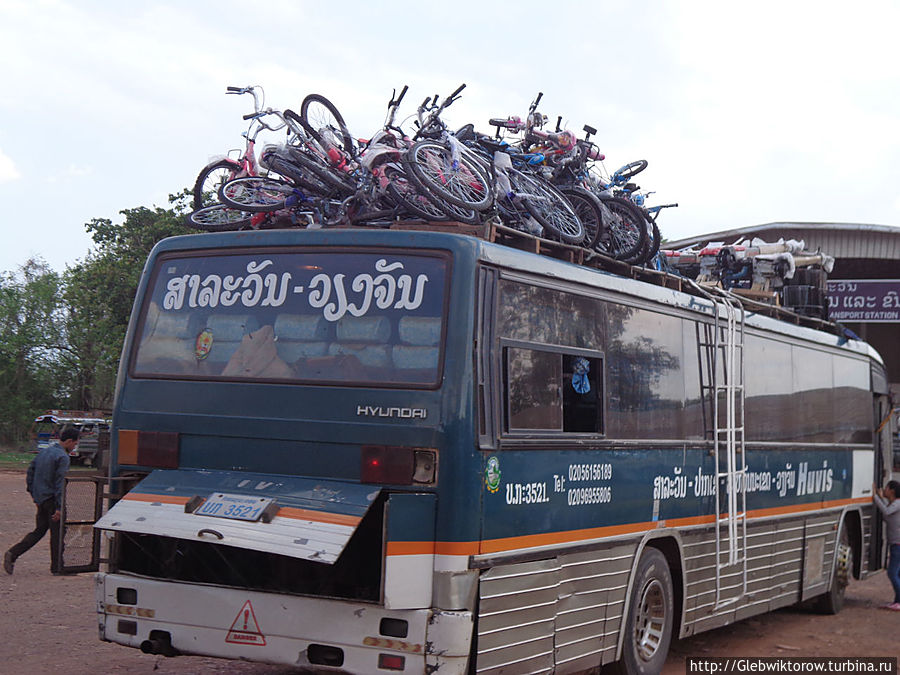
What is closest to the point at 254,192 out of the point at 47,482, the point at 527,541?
the point at 527,541

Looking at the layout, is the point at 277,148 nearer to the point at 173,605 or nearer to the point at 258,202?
the point at 258,202

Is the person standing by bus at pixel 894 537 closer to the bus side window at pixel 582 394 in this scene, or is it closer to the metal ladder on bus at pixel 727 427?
the metal ladder on bus at pixel 727 427

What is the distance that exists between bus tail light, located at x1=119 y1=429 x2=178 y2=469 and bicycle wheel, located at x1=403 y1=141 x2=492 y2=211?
2703 mm

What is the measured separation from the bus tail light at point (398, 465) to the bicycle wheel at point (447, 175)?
2.58m

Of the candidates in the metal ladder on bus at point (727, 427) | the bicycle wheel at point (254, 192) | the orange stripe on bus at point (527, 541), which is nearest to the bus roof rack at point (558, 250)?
the metal ladder on bus at point (727, 427)

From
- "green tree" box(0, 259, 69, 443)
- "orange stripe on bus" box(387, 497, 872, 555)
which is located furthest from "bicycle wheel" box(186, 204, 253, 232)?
"green tree" box(0, 259, 69, 443)

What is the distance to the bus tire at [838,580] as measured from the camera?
12453mm

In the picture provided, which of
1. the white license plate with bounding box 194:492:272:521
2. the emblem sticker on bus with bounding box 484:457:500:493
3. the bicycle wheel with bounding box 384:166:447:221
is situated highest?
the bicycle wheel with bounding box 384:166:447:221

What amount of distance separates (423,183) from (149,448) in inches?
111

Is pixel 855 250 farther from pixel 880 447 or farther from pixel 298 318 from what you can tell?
pixel 298 318

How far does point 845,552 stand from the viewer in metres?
12.9

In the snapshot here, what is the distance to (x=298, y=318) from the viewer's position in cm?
664

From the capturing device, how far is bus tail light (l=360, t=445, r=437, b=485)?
6051mm

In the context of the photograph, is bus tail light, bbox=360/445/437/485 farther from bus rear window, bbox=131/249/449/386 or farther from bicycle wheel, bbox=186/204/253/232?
bicycle wheel, bbox=186/204/253/232
